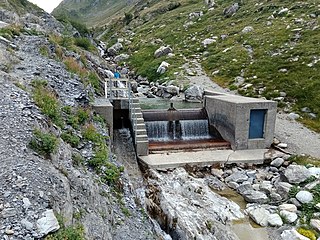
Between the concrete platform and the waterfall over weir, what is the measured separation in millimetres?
2470

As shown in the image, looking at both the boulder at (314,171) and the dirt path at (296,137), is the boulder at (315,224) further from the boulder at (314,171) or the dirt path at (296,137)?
the dirt path at (296,137)

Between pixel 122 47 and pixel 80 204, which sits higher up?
pixel 122 47

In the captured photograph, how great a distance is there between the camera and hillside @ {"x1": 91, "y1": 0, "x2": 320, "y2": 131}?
24.5 metres

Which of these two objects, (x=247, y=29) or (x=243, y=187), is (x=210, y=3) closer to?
(x=247, y=29)

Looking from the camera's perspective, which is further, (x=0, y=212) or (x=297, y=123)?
(x=297, y=123)

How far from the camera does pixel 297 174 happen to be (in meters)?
13.4

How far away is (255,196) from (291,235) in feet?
7.94

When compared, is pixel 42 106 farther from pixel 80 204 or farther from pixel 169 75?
pixel 169 75

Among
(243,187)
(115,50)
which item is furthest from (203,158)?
(115,50)

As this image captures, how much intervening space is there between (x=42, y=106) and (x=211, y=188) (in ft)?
26.2

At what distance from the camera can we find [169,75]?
116 feet

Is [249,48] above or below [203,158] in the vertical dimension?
above

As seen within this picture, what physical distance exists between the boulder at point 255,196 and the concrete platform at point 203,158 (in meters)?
2.58

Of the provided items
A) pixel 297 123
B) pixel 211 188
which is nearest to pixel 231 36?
pixel 297 123
